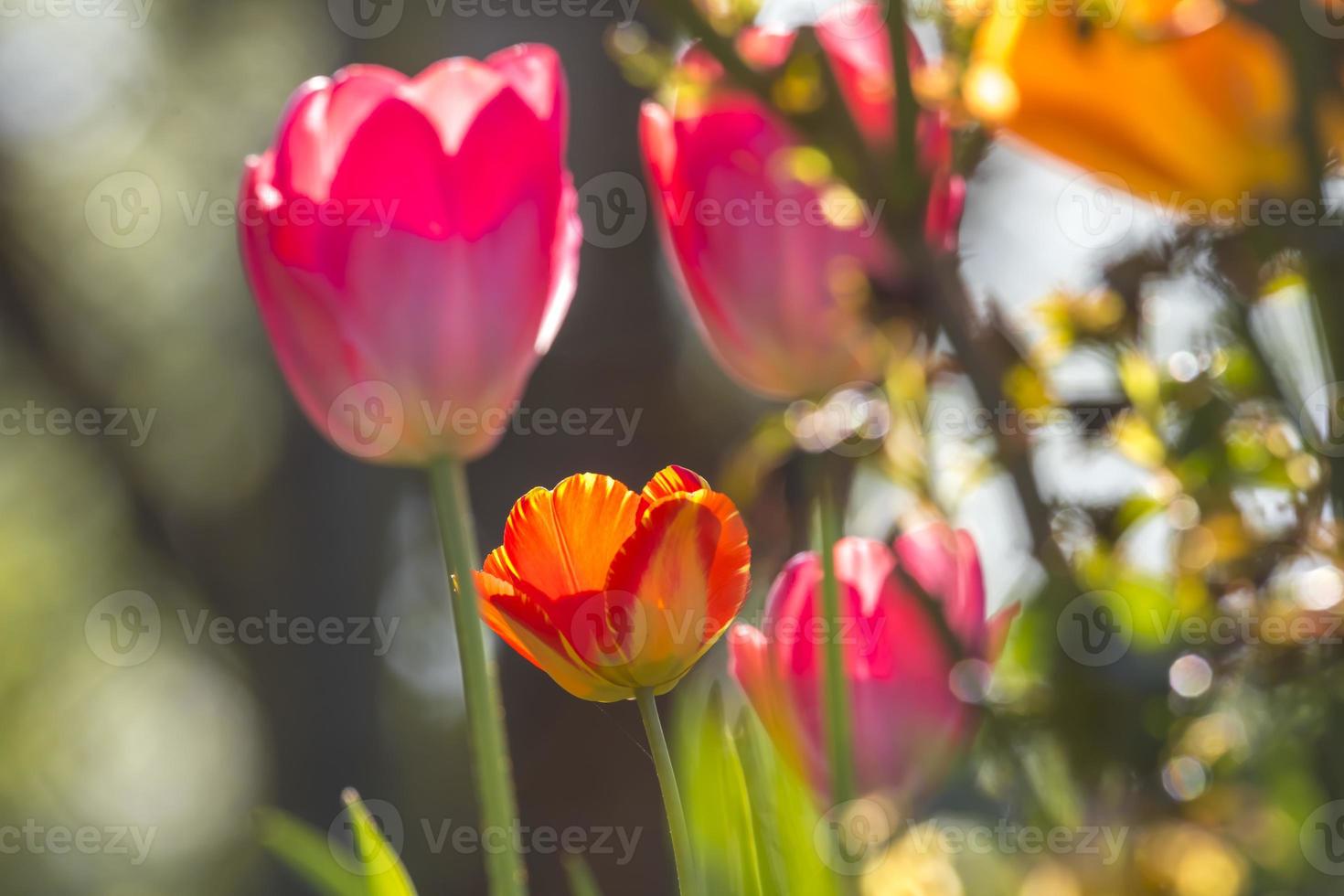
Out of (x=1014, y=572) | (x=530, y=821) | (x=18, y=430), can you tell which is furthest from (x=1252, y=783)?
(x=18, y=430)

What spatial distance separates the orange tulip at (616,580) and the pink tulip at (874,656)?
0.05 m

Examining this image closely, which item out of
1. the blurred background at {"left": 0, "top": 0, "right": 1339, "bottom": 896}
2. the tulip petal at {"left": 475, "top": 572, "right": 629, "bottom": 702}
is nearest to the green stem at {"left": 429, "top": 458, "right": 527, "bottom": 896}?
the tulip petal at {"left": 475, "top": 572, "right": 629, "bottom": 702}

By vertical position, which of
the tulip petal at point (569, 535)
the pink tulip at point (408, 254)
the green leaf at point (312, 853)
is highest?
the pink tulip at point (408, 254)

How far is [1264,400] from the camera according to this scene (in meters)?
0.26

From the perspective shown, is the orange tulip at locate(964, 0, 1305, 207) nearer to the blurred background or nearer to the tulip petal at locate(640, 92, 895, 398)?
the tulip petal at locate(640, 92, 895, 398)

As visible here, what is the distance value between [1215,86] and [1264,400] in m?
0.06

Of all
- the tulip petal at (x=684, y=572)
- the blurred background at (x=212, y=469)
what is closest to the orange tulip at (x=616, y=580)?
the tulip petal at (x=684, y=572)

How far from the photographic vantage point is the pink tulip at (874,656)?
366mm

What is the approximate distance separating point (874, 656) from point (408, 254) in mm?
189

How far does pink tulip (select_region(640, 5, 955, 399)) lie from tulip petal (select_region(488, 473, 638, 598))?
0.29 ft

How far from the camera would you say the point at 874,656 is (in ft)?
1.34

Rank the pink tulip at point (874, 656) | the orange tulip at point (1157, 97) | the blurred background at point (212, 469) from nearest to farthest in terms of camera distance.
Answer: the orange tulip at point (1157, 97) → the pink tulip at point (874, 656) → the blurred background at point (212, 469)

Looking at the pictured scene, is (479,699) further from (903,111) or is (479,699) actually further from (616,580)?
(903,111)

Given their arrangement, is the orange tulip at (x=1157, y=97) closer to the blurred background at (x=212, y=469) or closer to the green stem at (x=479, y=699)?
the green stem at (x=479, y=699)
